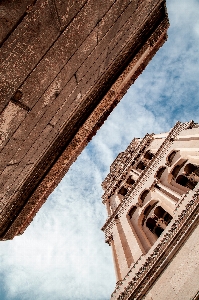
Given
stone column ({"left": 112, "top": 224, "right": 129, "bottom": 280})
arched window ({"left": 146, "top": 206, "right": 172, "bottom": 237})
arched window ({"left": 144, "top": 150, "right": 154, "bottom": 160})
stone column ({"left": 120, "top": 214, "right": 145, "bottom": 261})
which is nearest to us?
stone column ({"left": 120, "top": 214, "right": 145, "bottom": 261})

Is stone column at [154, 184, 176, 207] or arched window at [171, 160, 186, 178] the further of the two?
arched window at [171, 160, 186, 178]

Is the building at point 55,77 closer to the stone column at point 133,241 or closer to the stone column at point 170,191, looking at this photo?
the stone column at point 133,241

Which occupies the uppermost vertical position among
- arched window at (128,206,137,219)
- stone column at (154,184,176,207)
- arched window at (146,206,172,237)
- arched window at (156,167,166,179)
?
arched window at (156,167,166,179)

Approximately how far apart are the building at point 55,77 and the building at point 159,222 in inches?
267

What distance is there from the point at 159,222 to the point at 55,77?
14025 millimetres

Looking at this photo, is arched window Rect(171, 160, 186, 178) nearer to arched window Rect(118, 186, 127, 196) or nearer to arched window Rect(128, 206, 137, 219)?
arched window Rect(128, 206, 137, 219)

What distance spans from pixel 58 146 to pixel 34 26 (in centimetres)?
246

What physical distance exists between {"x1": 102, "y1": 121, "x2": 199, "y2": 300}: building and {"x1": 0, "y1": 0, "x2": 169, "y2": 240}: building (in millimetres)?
6777

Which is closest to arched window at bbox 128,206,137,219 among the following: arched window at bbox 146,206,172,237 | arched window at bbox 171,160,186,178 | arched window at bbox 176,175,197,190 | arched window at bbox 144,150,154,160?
arched window at bbox 146,206,172,237

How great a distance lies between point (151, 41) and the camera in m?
4.37

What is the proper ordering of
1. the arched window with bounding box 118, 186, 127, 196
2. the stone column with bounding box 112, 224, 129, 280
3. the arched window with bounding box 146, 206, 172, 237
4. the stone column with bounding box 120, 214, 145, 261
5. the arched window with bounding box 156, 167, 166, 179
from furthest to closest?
1. the arched window with bounding box 118, 186, 127, 196
2. the arched window with bounding box 156, 167, 166, 179
3. the arched window with bounding box 146, 206, 172, 237
4. the stone column with bounding box 112, 224, 129, 280
5. the stone column with bounding box 120, 214, 145, 261

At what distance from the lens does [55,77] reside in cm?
288

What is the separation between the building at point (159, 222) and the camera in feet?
30.9

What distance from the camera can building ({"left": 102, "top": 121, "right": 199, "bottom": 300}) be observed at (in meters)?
9.42
